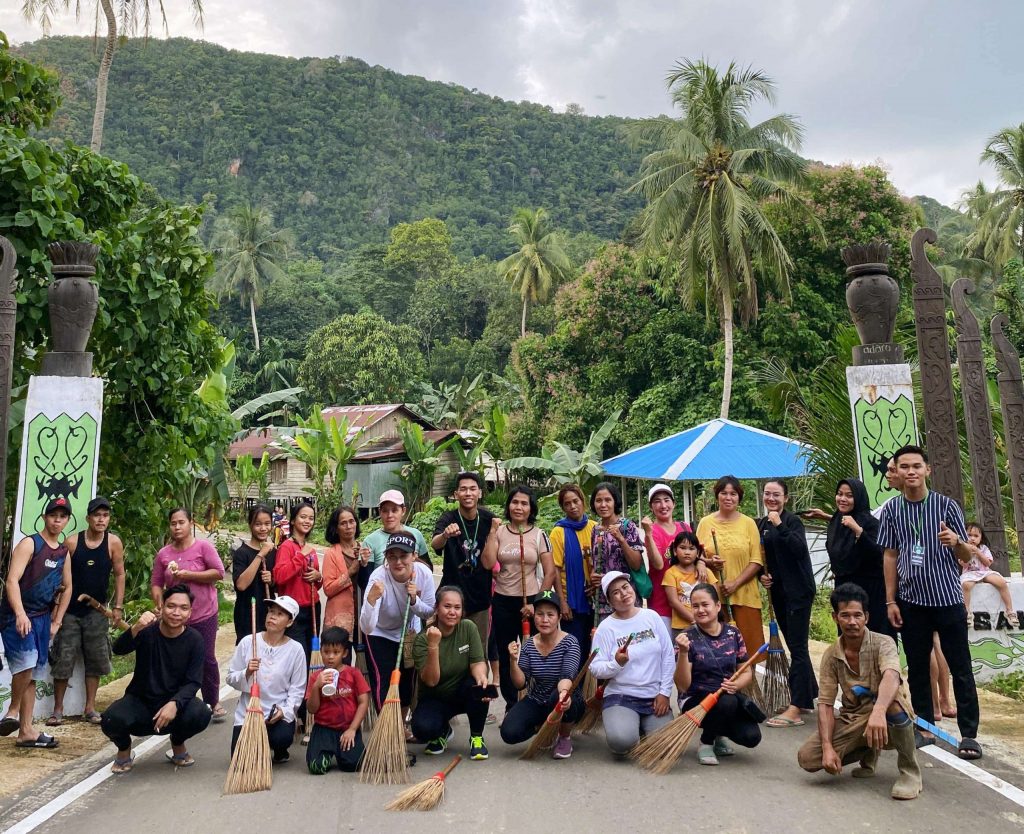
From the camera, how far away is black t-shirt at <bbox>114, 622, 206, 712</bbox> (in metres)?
5.66

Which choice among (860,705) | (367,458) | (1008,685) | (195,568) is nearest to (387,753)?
(195,568)

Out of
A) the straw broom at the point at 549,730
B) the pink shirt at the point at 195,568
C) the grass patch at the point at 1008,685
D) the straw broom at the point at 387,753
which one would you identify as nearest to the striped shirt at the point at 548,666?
the straw broom at the point at 549,730

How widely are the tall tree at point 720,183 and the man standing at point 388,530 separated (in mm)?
16624

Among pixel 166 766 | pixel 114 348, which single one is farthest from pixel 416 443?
pixel 166 766

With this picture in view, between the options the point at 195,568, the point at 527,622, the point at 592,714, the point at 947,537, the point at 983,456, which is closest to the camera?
the point at 947,537

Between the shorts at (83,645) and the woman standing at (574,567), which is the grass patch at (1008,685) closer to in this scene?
the woman standing at (574,567)

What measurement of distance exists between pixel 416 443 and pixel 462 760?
71.0ft

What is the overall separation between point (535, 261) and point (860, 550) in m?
38.0

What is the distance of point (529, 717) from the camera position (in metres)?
5.91

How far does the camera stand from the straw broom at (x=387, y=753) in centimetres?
542

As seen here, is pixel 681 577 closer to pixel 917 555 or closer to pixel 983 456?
pixel 917 555

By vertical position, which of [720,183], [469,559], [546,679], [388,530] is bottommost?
[546,679]

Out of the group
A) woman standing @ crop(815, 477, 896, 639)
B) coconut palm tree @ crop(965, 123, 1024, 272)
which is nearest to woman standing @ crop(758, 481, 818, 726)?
woman standing @ crop(815, 477, 896, 639)

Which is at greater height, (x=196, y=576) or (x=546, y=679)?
(x=196, y=576)
